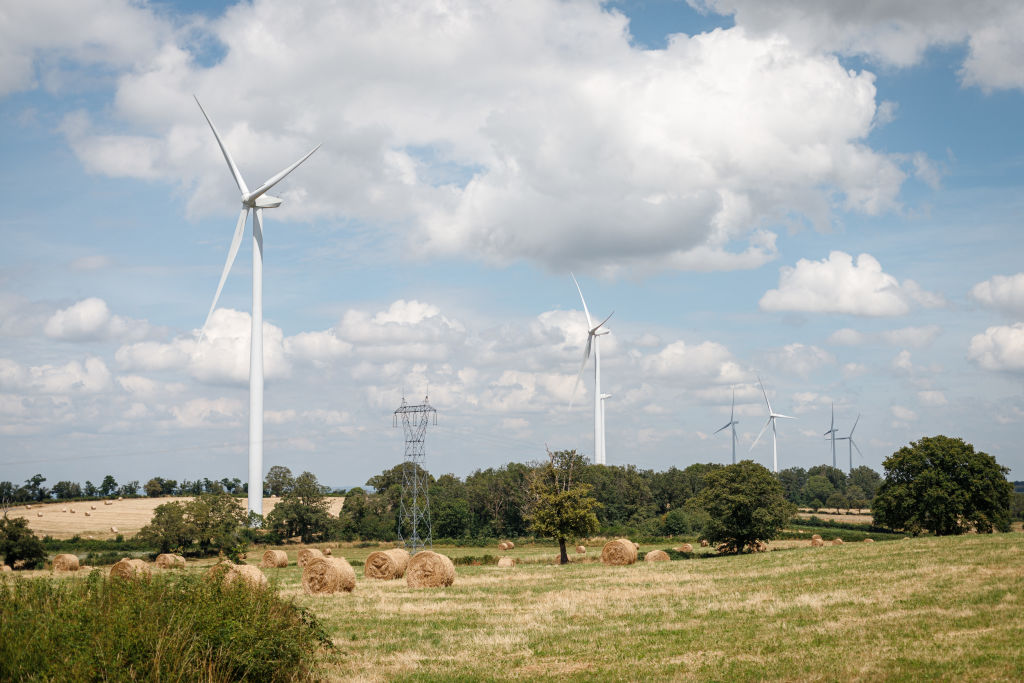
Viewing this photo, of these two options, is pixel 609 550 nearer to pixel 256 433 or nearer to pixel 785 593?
pixel 785 593

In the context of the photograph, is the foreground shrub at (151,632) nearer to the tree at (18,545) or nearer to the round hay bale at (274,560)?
the round hay bale at (274,560)

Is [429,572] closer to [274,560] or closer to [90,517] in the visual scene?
[274,560]

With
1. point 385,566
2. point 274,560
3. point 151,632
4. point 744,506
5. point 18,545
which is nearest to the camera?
point 151,632

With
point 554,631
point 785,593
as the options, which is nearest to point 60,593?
point 554,631

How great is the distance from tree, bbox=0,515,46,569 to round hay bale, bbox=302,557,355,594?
98.1ft

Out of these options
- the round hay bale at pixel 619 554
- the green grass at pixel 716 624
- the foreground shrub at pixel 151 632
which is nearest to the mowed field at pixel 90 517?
the round hay bale at pixel 619 554

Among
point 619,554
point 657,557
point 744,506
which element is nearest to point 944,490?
point 744,506

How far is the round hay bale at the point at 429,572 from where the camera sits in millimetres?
39719

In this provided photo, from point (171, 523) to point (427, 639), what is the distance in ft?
172

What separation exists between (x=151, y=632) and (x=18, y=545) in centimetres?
5044

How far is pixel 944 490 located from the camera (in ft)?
177

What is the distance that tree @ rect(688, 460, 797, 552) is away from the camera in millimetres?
53781

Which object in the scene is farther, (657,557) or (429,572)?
(657,557)

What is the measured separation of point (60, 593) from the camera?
623 inches
